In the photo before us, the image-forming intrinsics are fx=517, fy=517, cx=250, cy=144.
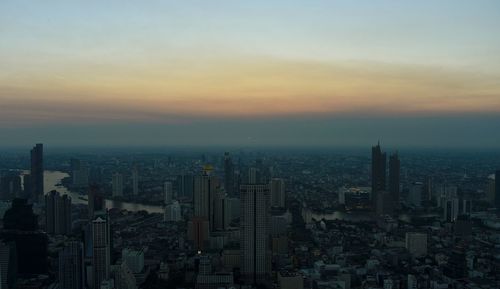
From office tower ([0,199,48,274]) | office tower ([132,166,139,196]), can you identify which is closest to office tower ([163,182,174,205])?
office tower ([132,166,139,196])

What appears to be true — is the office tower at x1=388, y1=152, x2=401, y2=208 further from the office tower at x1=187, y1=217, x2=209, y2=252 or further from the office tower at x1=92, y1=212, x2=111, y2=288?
the office tower at x1=92, y1=212, x2=111, y2=288

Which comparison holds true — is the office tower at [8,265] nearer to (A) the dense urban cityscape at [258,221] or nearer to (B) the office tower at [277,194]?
(A) the dense urban cityscape at [258,221]

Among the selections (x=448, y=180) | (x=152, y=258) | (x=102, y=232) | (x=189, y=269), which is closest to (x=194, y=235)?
(x=152, y=258)

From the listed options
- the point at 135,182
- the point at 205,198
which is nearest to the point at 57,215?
the point at 205,198

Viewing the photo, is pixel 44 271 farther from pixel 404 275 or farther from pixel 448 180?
pixel 448 180

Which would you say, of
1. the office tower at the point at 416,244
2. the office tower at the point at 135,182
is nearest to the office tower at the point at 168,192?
the office tower at the point at 135,182

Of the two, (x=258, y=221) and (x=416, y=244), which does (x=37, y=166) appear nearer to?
(x=258, y=221)

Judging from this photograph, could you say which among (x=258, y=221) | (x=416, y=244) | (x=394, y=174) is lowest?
(x=416, y=244)
